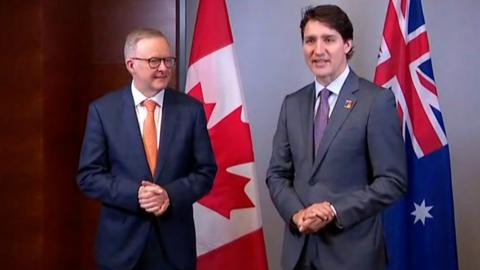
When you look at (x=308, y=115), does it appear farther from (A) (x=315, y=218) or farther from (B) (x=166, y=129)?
(B) (x=166, y=129)

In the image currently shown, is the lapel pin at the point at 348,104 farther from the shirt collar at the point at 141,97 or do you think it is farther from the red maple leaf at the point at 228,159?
the red maple leaf at the point at 228,159

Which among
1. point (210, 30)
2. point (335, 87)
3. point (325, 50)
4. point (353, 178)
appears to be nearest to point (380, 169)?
point (353, 178)

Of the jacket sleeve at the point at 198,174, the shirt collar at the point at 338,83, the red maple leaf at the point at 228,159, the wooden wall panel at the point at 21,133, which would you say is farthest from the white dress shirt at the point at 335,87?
the wooden wall panel at the point at 21,133

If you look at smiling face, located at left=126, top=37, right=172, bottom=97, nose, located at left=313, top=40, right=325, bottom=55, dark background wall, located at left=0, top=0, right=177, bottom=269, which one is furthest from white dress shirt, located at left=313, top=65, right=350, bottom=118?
dark background wall, located at left=0, top=0, right=177, bottom=269

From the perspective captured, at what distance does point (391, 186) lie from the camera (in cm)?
183

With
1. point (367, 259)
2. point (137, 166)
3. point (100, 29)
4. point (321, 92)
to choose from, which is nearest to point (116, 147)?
point (137, 166)

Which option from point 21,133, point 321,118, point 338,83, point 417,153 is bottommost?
point 417,153

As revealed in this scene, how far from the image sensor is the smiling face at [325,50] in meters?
1.92

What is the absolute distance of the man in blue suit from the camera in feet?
6.67

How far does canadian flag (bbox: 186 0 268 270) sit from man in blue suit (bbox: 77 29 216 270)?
66 centimetres

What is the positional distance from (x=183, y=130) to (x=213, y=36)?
0.89 m

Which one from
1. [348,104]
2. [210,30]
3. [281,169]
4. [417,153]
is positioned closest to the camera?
[348,104]

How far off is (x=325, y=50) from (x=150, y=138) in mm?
665

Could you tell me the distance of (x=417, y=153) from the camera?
9.11 feet
